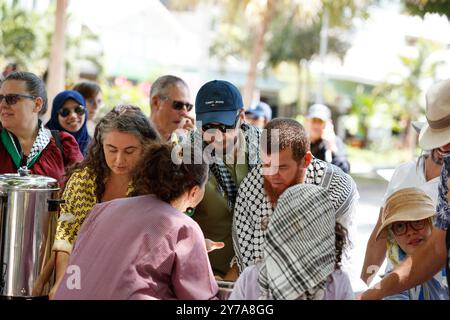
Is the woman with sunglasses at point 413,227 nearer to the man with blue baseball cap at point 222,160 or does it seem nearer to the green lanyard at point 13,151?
the man with blue baseball cap at point 222,160

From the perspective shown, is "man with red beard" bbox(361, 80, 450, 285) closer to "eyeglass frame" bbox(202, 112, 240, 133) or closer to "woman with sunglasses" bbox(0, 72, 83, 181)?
"eyeglass frame" bbox(202, 112, 240, 133)

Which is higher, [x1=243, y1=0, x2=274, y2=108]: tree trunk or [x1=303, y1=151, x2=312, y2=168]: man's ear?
[x1=243, y1=0, x2=274, y2=108]: tree trunk

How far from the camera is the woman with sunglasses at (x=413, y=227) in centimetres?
429

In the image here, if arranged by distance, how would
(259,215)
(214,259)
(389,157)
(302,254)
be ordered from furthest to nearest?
(389,157), (214,259), (259,215), (302,254)

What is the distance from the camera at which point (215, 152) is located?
518 centimetres

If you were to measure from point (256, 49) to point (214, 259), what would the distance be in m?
29.8

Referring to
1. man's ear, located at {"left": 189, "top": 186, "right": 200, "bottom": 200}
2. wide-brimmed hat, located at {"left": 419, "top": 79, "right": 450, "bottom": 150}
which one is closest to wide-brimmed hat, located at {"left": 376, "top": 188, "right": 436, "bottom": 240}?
wide-brimmed hat, located at {"left": 419, "top": 79, "right": 450, "bottom": 150}

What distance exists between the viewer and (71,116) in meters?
7.62

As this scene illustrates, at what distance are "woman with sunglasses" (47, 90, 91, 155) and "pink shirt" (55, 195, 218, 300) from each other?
367 cm

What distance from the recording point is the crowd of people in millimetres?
3568

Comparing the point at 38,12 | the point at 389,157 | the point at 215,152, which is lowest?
the point at 389,157

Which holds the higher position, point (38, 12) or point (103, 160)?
point (38, 12)
